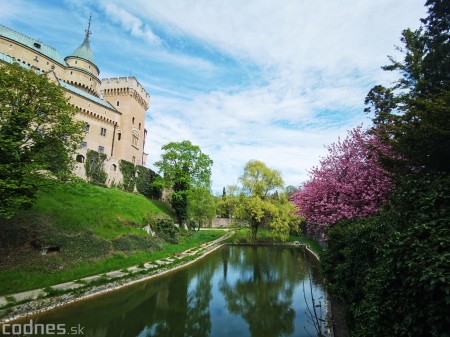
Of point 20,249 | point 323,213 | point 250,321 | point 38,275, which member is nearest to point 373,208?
point 323,213

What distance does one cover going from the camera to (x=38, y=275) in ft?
41.2

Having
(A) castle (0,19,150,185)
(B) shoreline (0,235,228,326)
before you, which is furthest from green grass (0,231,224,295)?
(A) castle (0,19,150,185)

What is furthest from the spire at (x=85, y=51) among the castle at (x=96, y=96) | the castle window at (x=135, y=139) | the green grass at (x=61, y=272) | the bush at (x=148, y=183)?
the green grass at (x=61, y=272)

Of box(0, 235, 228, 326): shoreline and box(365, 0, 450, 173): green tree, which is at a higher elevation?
box(365, 0, 450, 173): green tree

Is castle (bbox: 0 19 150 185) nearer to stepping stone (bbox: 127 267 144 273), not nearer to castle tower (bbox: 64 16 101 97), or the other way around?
castle tower (bbox: 64 16 101 97)

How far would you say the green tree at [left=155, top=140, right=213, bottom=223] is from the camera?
3562 centimetres

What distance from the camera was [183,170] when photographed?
119ft

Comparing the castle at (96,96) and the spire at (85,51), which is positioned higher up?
the spire at (85,51)

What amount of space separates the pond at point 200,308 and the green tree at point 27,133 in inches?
222

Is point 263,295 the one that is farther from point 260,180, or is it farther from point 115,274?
point 260,180

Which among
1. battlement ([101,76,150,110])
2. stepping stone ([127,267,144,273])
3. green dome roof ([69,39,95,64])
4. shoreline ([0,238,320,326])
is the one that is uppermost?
green dome roof ([69,39,95,64])

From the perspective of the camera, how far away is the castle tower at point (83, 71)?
4141 cm

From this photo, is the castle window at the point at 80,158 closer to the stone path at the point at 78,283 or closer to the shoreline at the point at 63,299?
the stone path at the point at 78,283

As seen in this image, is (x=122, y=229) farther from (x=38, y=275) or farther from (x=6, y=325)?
(x=6, y=325)
